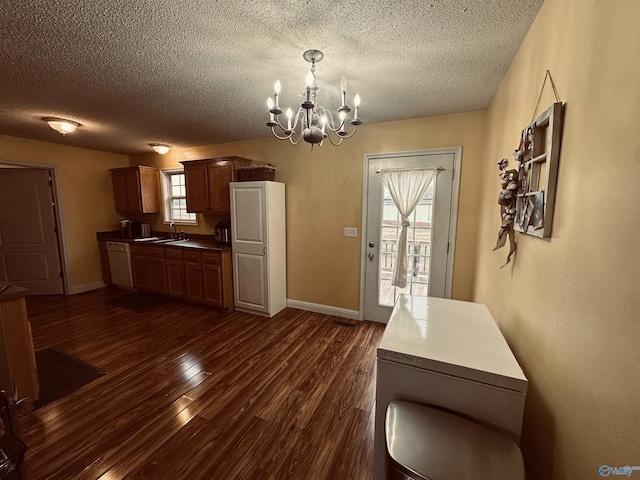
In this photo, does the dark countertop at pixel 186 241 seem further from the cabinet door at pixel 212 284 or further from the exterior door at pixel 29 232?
the exterior door at pixel 29 232

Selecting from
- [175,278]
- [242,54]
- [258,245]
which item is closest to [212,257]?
[258,245]

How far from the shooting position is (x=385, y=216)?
3.12 meters

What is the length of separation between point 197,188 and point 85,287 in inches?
110

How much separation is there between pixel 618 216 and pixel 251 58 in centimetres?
203

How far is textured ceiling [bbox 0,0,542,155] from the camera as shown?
4.40 ft

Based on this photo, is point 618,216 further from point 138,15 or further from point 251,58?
point 138,15

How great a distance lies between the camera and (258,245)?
3.40 m

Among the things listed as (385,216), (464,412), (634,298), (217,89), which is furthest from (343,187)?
(634,298)

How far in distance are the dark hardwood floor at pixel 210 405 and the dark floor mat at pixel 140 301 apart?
0.52 metres

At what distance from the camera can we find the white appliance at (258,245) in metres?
3.33

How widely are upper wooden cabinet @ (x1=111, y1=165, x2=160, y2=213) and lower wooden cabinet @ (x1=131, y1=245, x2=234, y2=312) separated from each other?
837mm

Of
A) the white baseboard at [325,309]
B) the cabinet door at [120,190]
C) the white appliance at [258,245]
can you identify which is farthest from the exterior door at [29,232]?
the white baseboard at [325,309]

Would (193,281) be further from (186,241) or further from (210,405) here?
(210,405)

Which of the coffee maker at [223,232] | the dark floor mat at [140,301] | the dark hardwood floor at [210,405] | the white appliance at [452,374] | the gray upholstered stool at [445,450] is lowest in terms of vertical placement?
the dark hardwood floor at [210,405]
